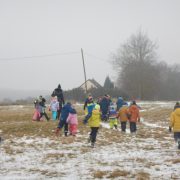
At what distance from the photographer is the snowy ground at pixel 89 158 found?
9.87 metres

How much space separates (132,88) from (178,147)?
63.3 metres

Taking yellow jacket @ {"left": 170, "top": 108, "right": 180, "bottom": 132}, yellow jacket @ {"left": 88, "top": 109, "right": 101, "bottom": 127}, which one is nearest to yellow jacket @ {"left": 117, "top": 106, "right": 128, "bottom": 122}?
yellow jacket @ {"left": 88, "top": 109, "right": 101, "bottom": 127}

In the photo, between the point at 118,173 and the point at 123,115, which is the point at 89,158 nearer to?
the point at 118,173

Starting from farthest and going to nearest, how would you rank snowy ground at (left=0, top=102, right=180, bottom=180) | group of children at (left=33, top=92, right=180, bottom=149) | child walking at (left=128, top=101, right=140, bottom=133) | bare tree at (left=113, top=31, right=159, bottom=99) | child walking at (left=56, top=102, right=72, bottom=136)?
bare tree at (left=113, top=31, right=159, bottom=99) < child walking at (left=128, top=101, right=140, bottom=133) < child walking at (left=56, top=102, right=72, bottom=136) < group of children at (left=33, top=92, right=180, bottom=149) < snowy ground at (left=0, top=102, right=180, bottom=180)

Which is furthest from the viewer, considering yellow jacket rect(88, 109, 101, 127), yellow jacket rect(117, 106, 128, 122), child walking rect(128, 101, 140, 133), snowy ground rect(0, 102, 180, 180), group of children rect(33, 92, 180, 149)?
yellow jacket rect(117, 106, 128, 122)

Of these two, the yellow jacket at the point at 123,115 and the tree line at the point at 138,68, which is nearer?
the yellow jacket at the point at 123,115

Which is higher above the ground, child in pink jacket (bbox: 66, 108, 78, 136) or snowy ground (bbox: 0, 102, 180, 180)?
child in pink jacket (bbox: 66, 108, 78, 136)

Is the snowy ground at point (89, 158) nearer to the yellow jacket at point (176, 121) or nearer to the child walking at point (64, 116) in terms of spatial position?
the child walking at point (64, 116)

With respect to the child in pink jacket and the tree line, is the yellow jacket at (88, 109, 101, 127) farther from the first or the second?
the tree line

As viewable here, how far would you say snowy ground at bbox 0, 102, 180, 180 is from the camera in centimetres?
987

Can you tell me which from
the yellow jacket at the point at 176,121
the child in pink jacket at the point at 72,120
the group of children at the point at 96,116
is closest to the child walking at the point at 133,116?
the group of children at the point at 96,116

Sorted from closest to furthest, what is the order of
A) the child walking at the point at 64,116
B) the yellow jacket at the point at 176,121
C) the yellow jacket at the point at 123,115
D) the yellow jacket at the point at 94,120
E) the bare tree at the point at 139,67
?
the yellow jacket at the point at 176,121 → the yellow jacket at the point at 94,120 → the child walking at the point at 64,116 → the yellow jacket at the point at 123,115 → the bare tree at the point at 139,67

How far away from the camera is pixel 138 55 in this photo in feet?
248

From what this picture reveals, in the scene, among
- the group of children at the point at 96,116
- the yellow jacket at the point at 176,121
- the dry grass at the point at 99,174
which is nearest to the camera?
the dry grass at the point at 99,174
